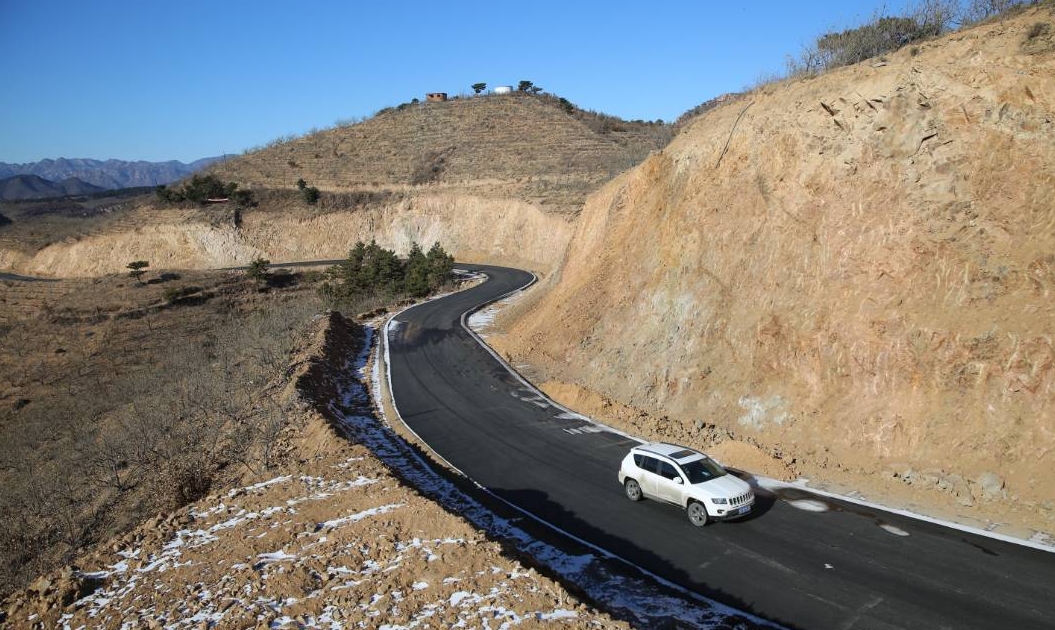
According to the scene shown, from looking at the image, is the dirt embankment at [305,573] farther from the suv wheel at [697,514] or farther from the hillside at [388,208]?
the hillside at [388,208]

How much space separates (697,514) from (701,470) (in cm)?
95

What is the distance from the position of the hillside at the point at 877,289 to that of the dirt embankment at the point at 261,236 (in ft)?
148

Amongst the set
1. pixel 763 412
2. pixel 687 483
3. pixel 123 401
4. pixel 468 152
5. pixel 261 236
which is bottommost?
pixel 123 401

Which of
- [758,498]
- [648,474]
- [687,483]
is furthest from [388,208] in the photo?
[687,483]

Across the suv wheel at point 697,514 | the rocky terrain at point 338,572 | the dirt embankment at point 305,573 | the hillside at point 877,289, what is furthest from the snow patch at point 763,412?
the dirt embankment at point 305,573

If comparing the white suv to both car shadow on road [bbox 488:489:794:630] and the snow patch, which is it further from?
the snow patch

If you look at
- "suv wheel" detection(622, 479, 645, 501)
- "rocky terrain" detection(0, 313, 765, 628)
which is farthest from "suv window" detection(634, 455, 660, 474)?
"rocky terrain" detection(0, 313, 765, 628)

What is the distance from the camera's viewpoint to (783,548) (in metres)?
11.3

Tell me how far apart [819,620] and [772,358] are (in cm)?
893

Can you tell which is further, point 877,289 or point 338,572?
point 877,289

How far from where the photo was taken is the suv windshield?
41.9 feet

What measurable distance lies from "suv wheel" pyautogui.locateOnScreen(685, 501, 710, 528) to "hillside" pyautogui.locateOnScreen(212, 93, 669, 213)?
46868mm

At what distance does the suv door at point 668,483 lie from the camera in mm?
12734

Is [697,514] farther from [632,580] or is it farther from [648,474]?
[632,580]
